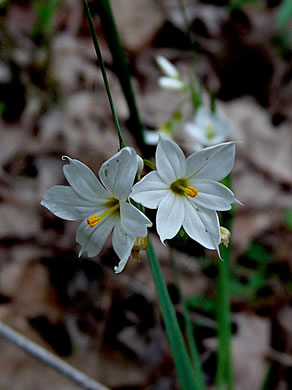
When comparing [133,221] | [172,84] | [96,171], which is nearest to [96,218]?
[133,221]

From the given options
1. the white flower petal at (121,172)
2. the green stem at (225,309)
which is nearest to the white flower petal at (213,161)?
the white flower petal at (121,172)

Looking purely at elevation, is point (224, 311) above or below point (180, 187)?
below

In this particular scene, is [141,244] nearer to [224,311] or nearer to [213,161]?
[213,161]

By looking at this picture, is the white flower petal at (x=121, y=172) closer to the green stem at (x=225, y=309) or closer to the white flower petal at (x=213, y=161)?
the white flower petal at (x=213, y=161)

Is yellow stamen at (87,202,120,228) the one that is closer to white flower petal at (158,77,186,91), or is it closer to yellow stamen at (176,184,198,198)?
yellow stamen at (176,184,198,198)

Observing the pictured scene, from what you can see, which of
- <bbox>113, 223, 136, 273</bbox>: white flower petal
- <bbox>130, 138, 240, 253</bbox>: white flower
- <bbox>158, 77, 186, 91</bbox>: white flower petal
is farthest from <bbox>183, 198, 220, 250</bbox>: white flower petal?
<bbox>158, 77, 186, 91</bbox>: white flower petal

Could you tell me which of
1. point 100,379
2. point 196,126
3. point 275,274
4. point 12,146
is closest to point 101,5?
point 196,126

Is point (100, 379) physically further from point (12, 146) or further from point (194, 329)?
point (12, 146)
